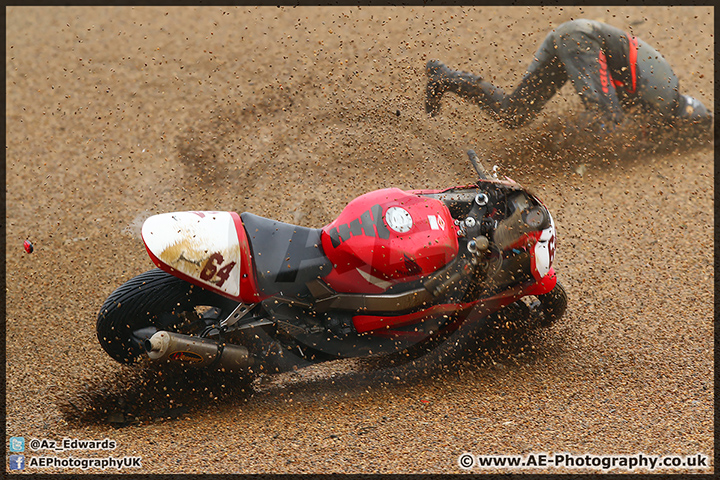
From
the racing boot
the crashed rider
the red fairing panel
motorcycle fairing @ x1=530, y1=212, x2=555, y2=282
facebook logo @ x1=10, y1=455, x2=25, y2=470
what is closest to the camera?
facebook logo @ x1=10, y1=455, x2=25, y2=470

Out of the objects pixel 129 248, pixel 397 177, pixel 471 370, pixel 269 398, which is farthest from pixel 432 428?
pixel 129 248

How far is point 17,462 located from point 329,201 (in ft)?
9.98

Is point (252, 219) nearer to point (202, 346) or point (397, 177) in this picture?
point (202, 346)

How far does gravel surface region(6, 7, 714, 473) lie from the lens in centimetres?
322

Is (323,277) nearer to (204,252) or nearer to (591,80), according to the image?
(204,252)

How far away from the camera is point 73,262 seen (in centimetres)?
493

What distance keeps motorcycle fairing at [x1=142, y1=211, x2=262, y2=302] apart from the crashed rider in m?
2.45

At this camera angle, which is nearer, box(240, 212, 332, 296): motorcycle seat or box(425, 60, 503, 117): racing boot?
box(240, 212, 332, 296): motorcycle seat
